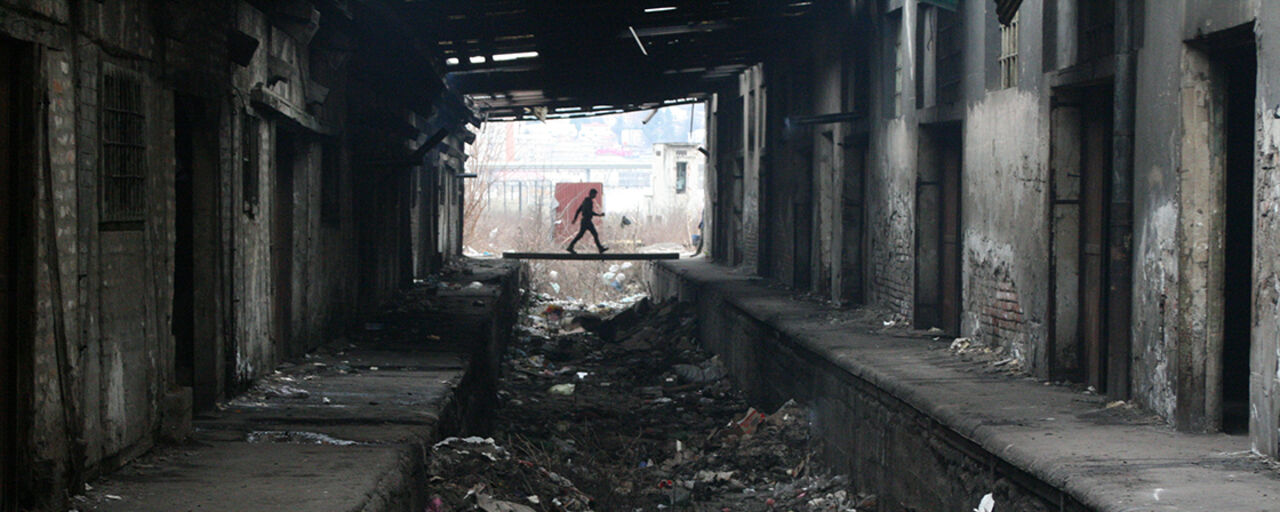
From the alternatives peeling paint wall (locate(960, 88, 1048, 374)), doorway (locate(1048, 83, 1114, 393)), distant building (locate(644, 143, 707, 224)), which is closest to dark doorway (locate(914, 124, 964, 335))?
peeling paint wall (locate(960, 88, 1048, 374))

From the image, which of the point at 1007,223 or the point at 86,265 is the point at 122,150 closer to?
the point at 86,265

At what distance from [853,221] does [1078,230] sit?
5340mm

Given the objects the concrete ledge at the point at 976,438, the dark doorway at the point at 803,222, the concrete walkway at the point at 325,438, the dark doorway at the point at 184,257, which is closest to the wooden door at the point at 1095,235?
the concrete ledge at the point at 976,438

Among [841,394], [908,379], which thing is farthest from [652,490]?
[908,379]

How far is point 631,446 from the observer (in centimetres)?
1042

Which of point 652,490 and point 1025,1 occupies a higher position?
point 1025,1

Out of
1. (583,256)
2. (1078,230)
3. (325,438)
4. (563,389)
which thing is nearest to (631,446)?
(563,389)

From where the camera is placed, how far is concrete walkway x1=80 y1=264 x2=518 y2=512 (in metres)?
5.03

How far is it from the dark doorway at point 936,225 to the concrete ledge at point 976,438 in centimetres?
49

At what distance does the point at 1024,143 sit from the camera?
8367 millimetres

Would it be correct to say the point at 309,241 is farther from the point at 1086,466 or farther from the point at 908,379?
the point at 1086,466

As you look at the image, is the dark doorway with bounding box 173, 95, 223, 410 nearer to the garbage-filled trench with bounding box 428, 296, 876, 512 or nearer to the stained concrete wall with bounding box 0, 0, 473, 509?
the stained concrete wall with bounding box 0, 0, 473, 509

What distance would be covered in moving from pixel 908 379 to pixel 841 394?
1.01 metres

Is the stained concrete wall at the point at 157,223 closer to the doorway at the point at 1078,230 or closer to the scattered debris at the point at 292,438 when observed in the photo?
the scattered debris at the point at 292,438
